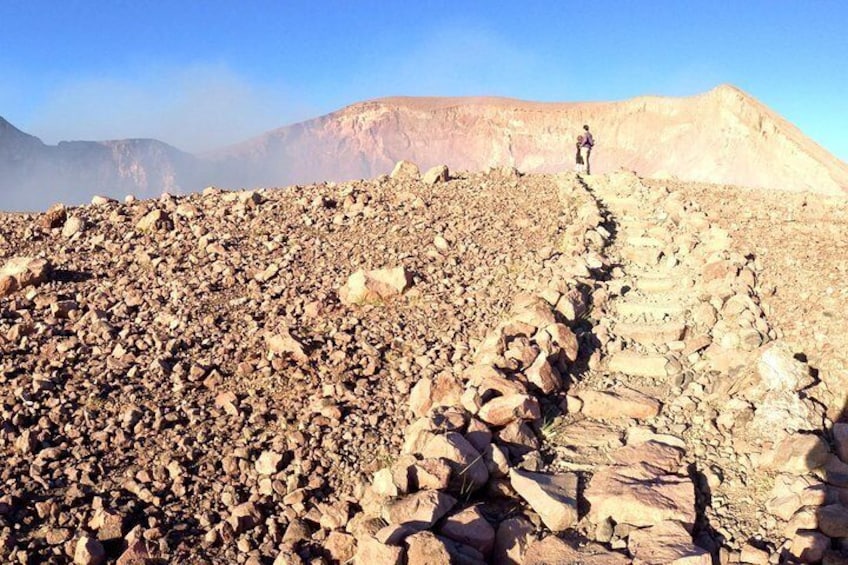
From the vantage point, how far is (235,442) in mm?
3631

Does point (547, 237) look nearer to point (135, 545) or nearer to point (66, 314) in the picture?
point (66, 314)

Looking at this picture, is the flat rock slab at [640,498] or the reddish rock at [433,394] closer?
the flat rock slab at [640,498]

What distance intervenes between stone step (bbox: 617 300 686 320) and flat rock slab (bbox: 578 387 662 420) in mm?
1347

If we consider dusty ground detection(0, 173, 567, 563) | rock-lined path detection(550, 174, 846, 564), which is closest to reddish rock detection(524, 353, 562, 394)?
rock-lined path detection(550, 174, 846, 564)

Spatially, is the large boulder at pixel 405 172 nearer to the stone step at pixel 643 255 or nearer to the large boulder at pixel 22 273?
the stone step at pixel 643 255

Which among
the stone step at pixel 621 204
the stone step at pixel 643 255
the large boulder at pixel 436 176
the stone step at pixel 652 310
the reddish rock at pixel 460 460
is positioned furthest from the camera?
the stone step at pixel 621 204

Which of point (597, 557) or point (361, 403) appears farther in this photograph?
point (361, 403)

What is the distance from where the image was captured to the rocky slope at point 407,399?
2.94 metres

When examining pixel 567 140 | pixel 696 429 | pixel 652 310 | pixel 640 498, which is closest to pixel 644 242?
pixel 652 310

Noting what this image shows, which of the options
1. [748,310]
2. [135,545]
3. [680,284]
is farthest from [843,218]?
[135,545]

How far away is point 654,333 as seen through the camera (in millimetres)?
4852

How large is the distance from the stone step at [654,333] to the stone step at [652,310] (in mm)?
276

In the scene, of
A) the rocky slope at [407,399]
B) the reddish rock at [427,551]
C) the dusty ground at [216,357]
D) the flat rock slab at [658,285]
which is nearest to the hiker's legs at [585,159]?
the dusty ground at [216,357]

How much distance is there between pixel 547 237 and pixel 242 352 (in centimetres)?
383
